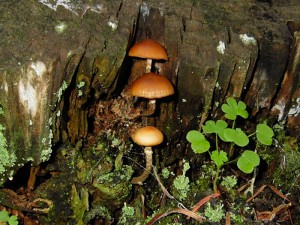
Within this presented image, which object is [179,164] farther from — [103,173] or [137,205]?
[103,173]

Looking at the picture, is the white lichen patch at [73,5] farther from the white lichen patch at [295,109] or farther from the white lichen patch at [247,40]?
the white lichen patch at [295,109]

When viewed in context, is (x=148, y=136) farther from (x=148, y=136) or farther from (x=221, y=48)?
(x=221, y=48)

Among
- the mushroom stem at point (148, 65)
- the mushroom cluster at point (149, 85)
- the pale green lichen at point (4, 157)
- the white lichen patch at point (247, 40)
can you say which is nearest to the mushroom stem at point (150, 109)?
the mushroom cluster at point (149, 85)

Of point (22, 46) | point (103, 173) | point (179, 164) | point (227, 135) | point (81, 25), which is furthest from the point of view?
point (179, 164)

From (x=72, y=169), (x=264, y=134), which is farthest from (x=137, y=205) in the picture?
(x=264, y=134)

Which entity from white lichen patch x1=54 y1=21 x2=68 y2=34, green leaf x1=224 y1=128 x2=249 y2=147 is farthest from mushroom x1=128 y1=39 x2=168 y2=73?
green leaf x1=224 y1=128 x2=249 y2=147

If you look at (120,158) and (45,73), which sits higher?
(45,73)
